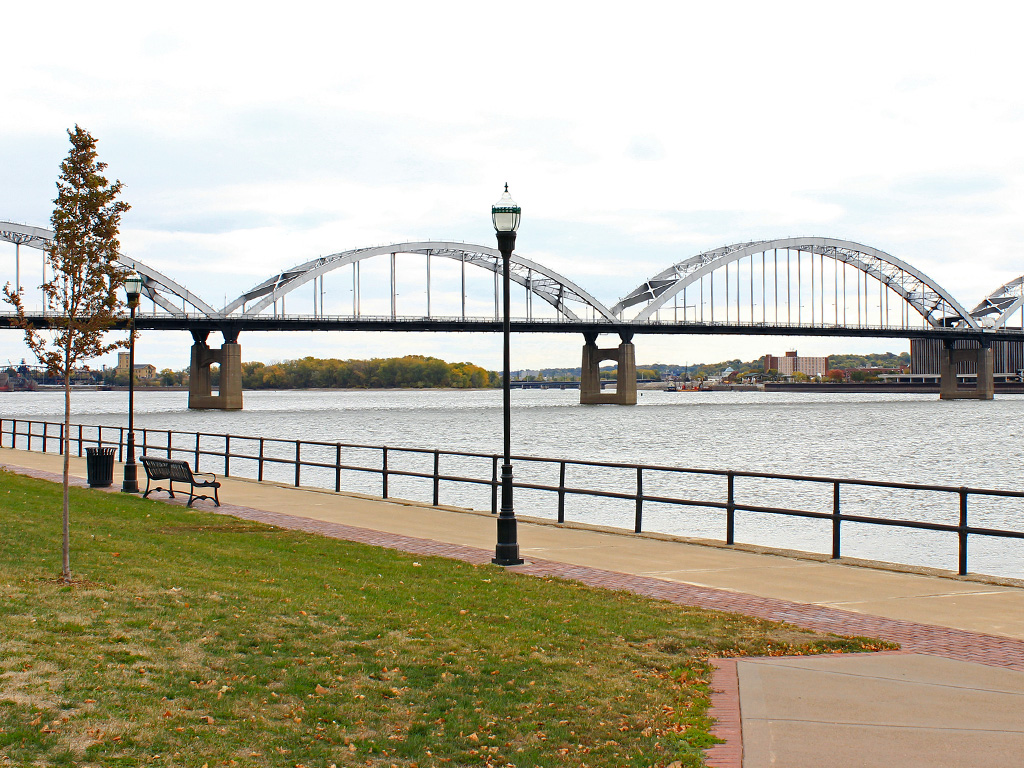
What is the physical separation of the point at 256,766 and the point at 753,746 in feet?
8.68

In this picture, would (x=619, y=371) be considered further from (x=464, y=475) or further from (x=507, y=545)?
(x=507, y=545)

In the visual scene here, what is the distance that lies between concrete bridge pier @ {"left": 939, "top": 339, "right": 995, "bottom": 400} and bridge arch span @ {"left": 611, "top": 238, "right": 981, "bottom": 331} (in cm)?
365

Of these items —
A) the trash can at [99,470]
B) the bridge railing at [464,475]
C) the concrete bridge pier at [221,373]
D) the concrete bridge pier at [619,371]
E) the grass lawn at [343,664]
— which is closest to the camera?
the grass lawn at [343,664]

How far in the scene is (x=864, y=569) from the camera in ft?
37.9

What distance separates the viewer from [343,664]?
6.79 meters

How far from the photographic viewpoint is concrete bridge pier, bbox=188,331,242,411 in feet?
366

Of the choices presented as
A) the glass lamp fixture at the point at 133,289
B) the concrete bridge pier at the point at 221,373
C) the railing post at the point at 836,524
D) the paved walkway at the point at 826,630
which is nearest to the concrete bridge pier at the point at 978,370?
the concrete bridge pier at the point at 221,373

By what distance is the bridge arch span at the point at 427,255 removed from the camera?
121 meters

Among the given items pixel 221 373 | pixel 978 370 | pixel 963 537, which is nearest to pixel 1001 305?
pixel 978 370

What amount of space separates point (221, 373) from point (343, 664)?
365 ft

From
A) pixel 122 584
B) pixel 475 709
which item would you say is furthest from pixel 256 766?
pixel 122 584

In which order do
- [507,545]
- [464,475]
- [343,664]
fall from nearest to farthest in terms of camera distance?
[343,664] < [507,545] < [464,475]

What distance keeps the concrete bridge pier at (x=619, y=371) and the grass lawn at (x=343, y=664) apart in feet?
386

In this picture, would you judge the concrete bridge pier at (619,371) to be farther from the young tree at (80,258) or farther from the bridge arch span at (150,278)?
the young tree at (80,258)
